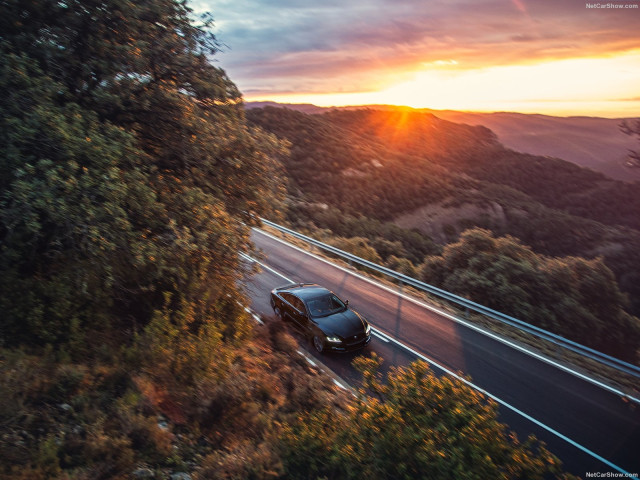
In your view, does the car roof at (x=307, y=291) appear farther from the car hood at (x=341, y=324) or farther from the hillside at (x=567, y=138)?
the hillside at (x=567, y=138)

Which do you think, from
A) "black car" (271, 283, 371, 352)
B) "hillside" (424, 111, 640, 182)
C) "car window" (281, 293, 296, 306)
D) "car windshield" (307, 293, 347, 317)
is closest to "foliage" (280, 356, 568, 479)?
"black car" (271, 283, 371, 352)

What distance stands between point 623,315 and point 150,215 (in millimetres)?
23770

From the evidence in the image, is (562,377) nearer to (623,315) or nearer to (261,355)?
(261,355)

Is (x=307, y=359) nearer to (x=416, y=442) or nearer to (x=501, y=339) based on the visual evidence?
(x=416, y=442)

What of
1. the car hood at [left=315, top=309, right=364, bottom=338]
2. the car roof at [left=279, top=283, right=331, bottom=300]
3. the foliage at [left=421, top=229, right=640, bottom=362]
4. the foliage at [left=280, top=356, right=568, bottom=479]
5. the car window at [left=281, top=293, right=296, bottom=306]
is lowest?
the foliage at [left=421, top=229, right=640, bottom=362]

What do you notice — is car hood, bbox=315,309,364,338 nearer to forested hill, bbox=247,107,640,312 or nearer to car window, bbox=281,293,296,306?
car window, bbox=281,293,296,306

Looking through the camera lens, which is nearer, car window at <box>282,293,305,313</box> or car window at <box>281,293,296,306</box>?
car window at <box>282,293,305,313</box>

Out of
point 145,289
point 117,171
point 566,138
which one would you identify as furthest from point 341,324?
point 566,138

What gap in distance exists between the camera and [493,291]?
18641mm

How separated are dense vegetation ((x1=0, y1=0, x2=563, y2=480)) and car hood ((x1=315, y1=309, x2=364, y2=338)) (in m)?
1.54

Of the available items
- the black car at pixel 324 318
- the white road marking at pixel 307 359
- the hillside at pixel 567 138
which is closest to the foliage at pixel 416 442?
the white road marking at pixel 307 359

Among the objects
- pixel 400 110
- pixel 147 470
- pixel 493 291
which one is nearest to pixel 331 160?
pixel 493 291

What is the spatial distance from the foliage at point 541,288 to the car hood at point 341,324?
9.26 m

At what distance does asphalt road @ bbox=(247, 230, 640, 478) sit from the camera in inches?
332
